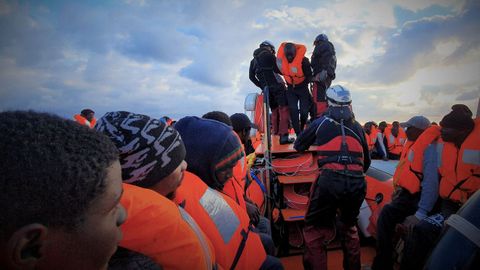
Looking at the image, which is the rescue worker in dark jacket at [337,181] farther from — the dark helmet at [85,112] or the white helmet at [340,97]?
the dark helmet at [85,112]

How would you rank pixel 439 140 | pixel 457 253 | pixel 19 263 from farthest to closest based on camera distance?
pixel 439 140 → pixel 457 253 → pixel 19 263

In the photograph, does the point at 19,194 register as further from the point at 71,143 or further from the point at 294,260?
the point at 294,260

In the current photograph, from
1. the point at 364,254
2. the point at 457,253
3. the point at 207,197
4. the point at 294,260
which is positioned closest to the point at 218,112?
the point at 207,197

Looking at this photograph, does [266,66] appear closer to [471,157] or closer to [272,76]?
[272,76]

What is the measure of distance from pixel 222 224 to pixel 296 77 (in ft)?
14.2

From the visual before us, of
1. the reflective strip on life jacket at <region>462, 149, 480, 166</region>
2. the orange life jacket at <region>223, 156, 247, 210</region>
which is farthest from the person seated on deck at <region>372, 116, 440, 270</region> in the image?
the orange life jacket at <region>223, 156, 247, 210</region>

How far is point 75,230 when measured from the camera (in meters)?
0.54

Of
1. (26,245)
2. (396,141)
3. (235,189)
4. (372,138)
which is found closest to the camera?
(26,245)

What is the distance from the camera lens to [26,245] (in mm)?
473

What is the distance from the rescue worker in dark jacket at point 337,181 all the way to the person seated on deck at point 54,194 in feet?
9.18

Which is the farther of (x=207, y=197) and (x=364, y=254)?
(x=364, y=254)

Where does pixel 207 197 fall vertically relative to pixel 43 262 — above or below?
below

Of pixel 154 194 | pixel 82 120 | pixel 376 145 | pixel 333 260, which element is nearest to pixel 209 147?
pixel 154 194

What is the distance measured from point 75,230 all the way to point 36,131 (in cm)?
23
